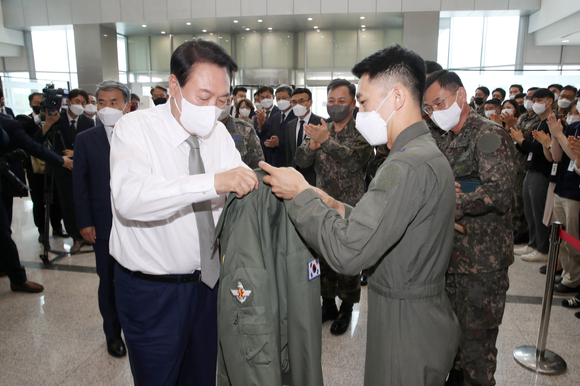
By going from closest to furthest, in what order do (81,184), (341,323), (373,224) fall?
(373,224)
(81,184)
(341,323)

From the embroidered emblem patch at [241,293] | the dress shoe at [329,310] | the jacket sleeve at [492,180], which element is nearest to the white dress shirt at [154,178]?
the embroidered emblem patch at [241,293]

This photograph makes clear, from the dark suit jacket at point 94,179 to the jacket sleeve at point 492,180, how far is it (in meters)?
2.17

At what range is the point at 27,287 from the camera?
3.54 meters

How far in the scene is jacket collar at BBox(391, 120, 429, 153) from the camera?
1.29 meters

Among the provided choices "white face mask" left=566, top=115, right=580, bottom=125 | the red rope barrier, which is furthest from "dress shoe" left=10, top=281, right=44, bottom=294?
"white face mask" left=566, top=115, right=580, bottom=125

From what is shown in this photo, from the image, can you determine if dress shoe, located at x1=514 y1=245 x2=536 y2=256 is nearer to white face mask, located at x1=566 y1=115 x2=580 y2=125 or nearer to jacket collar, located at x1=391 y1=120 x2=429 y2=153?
white face mask, located at x1=566 y1=115 x2=580 y2=125

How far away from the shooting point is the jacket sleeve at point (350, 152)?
296 cm

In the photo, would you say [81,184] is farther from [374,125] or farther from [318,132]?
[374,125]

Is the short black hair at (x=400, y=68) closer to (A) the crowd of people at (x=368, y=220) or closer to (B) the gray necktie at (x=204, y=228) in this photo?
(A) the crowd of people at (x=368, y=220)

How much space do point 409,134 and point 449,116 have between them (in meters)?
1.04

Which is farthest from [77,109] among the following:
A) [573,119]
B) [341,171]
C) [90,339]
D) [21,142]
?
[573,119]

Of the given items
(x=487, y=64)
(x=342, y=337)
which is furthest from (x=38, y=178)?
(x=487, y=64)

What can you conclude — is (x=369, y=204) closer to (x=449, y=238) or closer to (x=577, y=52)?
(x=449, y=238)

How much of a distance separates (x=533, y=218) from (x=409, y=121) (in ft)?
14.2
